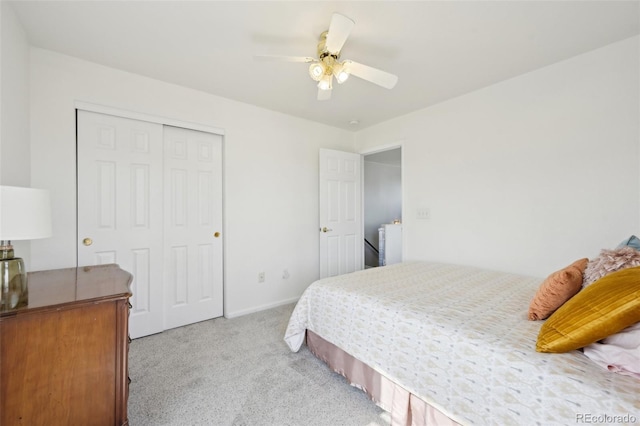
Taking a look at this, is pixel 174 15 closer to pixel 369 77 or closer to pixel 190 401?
pixel 369 77

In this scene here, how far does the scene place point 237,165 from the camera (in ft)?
9.62

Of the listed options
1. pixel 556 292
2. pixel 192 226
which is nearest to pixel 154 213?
pixel 192 226

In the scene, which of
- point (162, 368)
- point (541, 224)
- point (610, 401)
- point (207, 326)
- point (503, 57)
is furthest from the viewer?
point (207, 326)

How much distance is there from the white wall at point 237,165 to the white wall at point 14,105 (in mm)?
134

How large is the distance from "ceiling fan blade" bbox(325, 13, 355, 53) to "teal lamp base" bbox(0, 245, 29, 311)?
1.82 metres

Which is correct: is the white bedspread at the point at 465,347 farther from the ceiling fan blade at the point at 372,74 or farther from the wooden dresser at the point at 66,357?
the ceiling fan blade at the point at 372,74

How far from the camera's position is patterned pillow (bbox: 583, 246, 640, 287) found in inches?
47.1

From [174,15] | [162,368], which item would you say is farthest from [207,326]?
[174,15]

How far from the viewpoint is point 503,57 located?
2088 mm

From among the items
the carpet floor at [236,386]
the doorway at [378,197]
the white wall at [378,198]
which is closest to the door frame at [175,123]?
the carpet floor at [236,386]

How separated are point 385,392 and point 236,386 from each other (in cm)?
95

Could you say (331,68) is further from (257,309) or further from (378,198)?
(378,198)

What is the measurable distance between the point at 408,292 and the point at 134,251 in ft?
7.66
